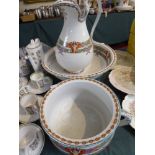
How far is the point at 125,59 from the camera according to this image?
680 mm

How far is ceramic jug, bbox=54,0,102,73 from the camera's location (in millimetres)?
470

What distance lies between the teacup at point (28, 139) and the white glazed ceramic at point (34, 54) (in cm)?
22

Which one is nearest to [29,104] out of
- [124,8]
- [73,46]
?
[73,46]

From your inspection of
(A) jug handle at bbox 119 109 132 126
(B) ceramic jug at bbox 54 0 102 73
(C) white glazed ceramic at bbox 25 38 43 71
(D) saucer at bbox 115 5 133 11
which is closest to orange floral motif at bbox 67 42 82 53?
(B) ceramic jug at bbox 54 0 102 73

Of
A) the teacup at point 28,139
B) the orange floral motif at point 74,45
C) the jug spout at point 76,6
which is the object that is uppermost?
the jug spout at point 76,6

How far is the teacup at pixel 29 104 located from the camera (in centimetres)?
46

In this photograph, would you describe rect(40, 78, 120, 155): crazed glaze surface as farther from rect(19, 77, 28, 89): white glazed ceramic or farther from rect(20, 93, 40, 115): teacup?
rect(19, 77, 28, 89): white glazed ceramic

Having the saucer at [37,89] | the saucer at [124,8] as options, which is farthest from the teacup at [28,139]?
the saucer at [124,8]

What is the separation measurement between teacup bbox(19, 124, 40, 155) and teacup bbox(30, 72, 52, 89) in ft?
0.49

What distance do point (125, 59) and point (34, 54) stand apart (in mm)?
344

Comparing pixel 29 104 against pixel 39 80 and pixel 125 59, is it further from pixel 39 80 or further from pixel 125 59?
pixel 125 59

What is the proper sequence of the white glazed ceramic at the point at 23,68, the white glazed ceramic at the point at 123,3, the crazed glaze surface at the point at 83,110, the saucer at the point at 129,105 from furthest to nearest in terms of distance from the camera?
the white glazed ceramic at the point at 123,3 < the white glazed ceramic at the point at 23,68 < the saucer at the point at 129,105 < the crazed glaze surface at the point at 83,110

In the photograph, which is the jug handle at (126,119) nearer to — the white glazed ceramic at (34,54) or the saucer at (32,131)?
the saucer at (32,131)

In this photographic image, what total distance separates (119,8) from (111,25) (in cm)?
10
